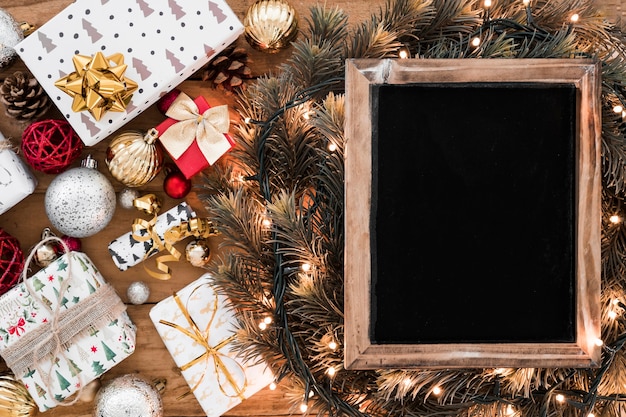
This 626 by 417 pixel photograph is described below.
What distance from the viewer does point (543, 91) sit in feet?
3.11

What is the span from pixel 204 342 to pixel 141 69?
1.78ft

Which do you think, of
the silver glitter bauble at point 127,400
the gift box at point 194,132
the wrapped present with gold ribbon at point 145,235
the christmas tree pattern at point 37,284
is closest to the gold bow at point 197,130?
the gift box at point 194,132

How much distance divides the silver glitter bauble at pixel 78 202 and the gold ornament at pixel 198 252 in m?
0.17

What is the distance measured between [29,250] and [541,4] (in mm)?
1108

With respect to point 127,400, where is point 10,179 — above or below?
above

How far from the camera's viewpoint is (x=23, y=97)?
1194 mm

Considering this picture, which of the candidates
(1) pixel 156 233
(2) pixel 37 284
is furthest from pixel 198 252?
(2) pixel 37 284

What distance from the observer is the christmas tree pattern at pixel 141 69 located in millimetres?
1159

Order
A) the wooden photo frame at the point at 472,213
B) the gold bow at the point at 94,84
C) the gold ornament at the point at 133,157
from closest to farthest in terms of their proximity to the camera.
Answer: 1. the wooden photo frame at the point at 472,213
2. the gold bow at the point at 94,84
3. the gold ornament at the point at 133,157

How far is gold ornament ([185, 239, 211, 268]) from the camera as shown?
1252 mm

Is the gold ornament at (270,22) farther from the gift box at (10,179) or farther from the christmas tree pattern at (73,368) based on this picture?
the christmas tree pattern at (73,368)

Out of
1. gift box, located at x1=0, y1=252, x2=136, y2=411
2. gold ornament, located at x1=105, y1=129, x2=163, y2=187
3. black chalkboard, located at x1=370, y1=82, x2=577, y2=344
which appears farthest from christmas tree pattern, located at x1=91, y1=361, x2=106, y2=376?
black chalkboard, located at x1=370, y1=82, x2=577, y2=344

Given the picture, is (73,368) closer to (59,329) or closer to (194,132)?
(59,329)

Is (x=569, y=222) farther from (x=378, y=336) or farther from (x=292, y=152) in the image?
(x=292, y=152)
